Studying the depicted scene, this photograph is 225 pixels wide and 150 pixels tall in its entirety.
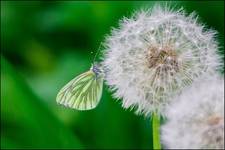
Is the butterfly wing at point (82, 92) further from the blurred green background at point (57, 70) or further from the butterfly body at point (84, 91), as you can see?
the blurred green background at point (57, 70)

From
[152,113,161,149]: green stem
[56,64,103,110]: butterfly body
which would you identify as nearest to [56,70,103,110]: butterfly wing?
[56,64,103,110]: butterfly body

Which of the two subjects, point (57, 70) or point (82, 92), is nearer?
point (82, 92)

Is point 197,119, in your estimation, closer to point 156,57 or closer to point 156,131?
point 156,131

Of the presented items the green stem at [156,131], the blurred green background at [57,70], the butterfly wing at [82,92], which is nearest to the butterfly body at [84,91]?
the butterfly wing at [82,92]

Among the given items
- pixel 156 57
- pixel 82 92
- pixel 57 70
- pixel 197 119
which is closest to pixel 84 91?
pixel 82 92

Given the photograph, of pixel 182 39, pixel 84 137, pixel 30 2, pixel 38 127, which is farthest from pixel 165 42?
pixel 30 2

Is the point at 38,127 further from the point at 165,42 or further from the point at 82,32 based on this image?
the point at 165,42

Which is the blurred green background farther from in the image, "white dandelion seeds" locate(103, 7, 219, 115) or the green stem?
the green stem

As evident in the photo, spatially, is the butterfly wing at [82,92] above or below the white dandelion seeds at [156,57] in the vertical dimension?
below

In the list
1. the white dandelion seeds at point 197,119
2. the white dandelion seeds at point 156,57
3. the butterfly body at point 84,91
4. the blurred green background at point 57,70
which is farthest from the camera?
the blurred green background at point 57,70
